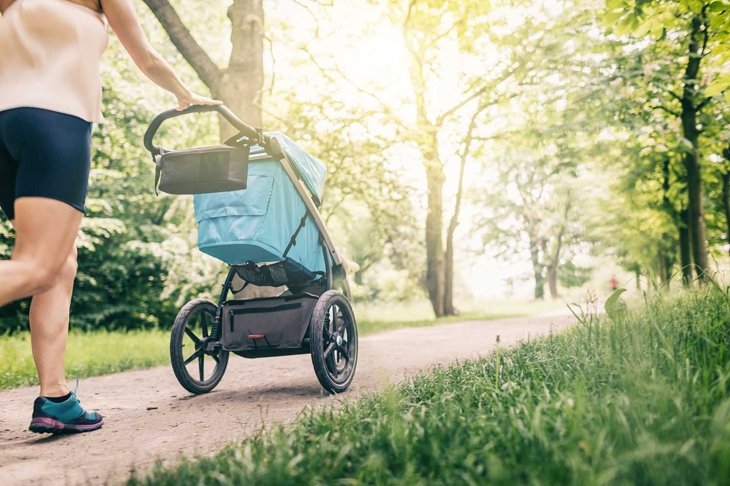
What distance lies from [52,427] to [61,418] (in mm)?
67

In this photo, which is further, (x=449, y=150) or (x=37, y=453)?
(x=449, y=150)

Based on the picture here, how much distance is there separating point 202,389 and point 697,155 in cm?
1150

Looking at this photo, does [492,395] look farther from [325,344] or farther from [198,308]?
[198,308]

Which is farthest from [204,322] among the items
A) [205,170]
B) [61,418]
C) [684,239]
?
[684,239]

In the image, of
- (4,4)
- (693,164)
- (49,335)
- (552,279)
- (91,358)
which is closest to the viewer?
(4,4)

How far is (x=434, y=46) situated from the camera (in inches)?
700

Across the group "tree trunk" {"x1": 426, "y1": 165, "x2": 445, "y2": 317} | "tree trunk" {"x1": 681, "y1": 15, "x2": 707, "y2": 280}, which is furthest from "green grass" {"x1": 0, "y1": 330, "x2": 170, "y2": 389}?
"tree trunk" {"x1": 681, "y1": 15, "x2": 707, "y2": 280}

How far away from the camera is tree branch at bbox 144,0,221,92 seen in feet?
25.5

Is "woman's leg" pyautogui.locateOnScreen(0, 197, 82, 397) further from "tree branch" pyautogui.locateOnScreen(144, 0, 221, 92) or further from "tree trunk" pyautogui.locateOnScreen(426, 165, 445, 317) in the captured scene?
"tree trunk" pyautogui.locateOnScreen(426, 165, 445, 317)

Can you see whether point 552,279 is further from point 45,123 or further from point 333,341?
point 45,123

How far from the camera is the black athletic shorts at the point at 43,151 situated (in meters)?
2.82

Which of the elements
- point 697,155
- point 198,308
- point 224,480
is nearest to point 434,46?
point 697,155

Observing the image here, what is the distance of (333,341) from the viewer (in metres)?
4.37

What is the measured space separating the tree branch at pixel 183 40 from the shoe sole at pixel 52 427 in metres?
5.52
